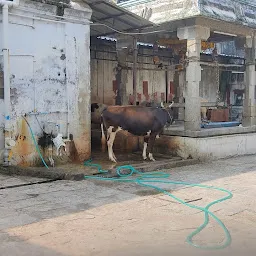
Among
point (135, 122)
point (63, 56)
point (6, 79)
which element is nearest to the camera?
point (6, 79)

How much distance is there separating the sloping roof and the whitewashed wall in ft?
1.61

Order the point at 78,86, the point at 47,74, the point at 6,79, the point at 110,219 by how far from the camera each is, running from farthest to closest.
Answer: the point at 78,86 → the point at 47,74 → the point at 6,79 → the point at 110,219

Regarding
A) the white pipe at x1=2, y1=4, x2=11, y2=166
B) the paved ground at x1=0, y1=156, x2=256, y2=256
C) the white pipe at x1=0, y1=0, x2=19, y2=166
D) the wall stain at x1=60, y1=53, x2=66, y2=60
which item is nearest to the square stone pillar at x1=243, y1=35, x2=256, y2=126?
the paved ground at x1=0, y1=156, x2=256, y2=256

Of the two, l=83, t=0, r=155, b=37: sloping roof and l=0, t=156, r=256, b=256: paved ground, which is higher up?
l=83, t=0, r=155, b=37: sloping roof

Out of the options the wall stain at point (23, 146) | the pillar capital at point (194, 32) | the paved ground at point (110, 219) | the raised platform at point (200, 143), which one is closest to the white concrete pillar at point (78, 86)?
the wall stain at point (23, 146)

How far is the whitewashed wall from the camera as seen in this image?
30.5 feet

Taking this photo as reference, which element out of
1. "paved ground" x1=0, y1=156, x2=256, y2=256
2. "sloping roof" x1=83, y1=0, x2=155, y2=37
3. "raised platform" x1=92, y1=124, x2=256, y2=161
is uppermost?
"sloping roof" x1=83, y1=0, x2=155, y2=37

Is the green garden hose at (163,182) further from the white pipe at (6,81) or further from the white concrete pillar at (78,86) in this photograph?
the white pipe at (6,81)

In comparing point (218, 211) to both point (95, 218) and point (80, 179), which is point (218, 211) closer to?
point (95, 218)

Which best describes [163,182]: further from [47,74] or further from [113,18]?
[113,18]

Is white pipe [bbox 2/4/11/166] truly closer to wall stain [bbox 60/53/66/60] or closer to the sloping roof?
wall stain [bbox 60/53/66/60]

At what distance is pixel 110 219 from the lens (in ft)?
19.1

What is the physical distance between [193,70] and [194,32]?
3.61 ft

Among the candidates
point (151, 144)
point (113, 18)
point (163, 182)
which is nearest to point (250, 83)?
point (151, 144)
